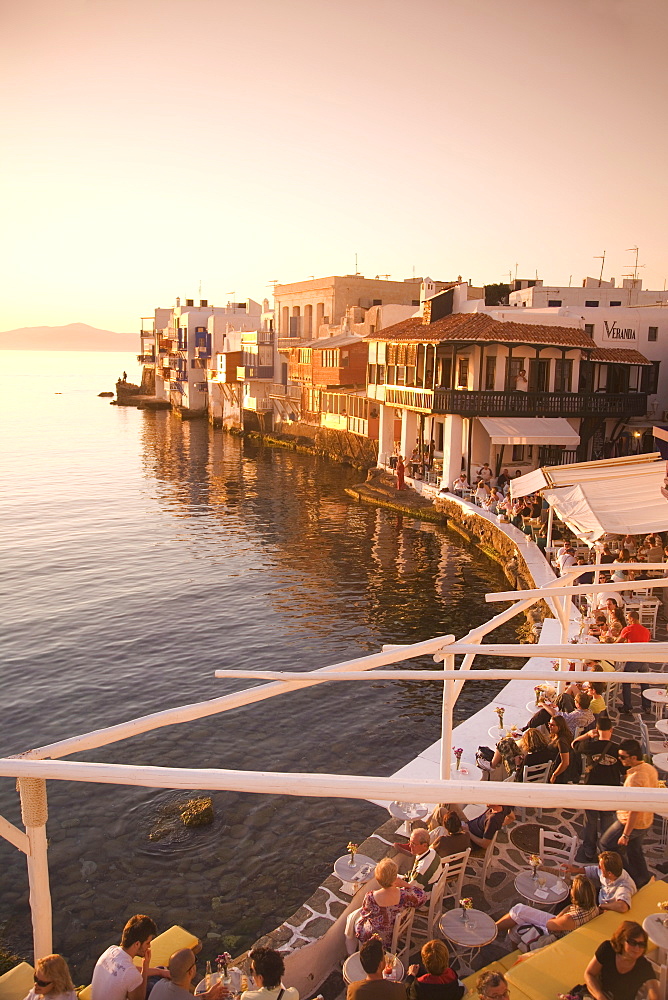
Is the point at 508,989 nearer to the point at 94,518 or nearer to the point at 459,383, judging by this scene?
the point at 459,383

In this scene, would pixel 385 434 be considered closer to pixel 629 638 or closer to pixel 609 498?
pixel 609 498

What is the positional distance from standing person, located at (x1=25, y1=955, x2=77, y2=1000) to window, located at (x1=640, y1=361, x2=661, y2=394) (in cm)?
4188

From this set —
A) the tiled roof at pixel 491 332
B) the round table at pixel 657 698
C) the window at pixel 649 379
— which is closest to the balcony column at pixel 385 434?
the tiled roof at pixel 491 332

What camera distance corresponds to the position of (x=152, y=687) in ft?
59.2

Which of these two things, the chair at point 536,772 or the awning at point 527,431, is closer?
the chair at point 536,772

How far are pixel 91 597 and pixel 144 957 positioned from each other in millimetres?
20866

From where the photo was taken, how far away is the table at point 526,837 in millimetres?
8117

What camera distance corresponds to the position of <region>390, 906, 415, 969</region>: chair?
6.46 metres

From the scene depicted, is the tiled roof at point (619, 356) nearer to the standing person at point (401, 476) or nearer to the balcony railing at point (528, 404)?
the balcony railing at point (528, 404)

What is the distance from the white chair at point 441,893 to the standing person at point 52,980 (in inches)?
121

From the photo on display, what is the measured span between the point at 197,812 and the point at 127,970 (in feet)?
21.9

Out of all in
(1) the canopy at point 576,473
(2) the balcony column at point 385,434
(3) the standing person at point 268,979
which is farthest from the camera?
(2) the balcony column at point 385,434

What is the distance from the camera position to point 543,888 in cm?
715

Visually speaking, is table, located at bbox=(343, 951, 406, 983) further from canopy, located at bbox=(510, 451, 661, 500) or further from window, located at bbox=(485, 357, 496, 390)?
window, located at bbox=(485, 357, 496, 390)
